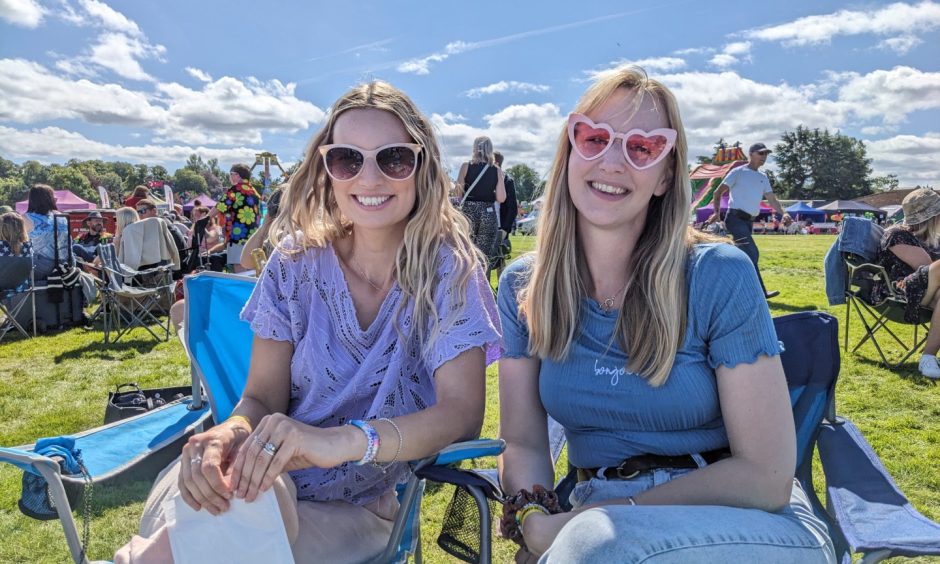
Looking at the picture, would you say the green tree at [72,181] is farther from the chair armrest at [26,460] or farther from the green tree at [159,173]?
the chair armrest at [26,460]

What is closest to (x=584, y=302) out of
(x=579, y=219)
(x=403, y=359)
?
(x=579, y=219)

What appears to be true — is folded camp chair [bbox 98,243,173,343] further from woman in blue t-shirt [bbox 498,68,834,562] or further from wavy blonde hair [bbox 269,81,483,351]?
woman in blue t-shirt [bbox 498,68,834,562]

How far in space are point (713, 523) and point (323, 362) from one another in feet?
3.68

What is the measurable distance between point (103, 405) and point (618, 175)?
485cm

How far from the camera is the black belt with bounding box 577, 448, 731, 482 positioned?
1.66 meters

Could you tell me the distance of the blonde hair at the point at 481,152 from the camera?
7.39 metres

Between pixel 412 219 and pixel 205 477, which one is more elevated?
Answer: pixel 412 219

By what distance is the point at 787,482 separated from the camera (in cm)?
152

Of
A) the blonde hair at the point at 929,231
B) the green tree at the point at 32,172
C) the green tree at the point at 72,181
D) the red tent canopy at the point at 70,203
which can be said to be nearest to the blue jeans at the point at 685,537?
the blonde hair at the point at 929,231

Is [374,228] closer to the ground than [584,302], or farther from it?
farther from it

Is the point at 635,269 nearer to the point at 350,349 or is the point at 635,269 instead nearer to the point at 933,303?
the point at 350,349

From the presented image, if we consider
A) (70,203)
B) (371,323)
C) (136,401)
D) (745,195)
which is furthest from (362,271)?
(70,203)

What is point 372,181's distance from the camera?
1840 mm

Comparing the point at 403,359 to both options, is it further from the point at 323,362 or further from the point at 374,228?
the point at 374,228
